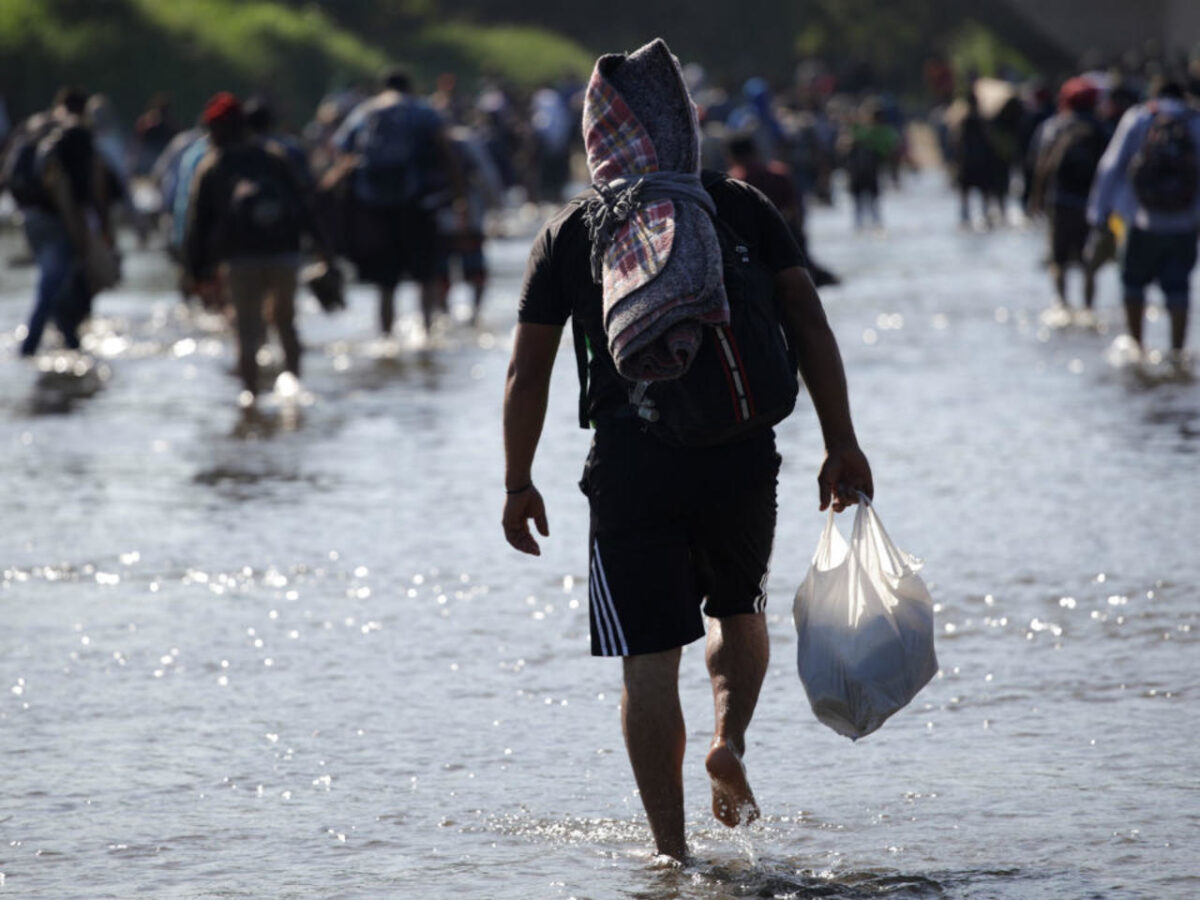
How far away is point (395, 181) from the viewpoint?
1602cm

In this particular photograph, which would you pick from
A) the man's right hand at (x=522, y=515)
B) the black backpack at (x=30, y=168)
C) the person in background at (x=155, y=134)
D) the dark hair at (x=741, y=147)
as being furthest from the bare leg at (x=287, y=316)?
the person in background at (x=155, y=134)

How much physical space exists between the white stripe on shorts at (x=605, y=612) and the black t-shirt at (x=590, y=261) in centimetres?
31

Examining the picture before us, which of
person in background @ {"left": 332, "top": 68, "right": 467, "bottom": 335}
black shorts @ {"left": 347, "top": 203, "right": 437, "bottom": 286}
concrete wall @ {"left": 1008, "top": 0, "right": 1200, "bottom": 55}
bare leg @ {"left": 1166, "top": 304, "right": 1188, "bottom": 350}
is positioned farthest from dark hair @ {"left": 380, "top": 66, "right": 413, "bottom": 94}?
concrete wall @ {"left": 1008, "top": 0, "right": 1200, "bottom": 55}

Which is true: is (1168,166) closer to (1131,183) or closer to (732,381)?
(1131,183)

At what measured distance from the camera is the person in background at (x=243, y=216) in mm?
13055

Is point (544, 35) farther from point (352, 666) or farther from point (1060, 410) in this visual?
point (352, 666)

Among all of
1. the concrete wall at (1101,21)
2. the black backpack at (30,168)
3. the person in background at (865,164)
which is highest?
the black backpack at (30,168)

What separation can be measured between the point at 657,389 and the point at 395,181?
11225 mm

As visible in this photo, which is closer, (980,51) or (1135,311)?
(1135,311)

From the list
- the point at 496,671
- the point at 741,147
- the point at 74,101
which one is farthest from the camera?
the point at 74,101

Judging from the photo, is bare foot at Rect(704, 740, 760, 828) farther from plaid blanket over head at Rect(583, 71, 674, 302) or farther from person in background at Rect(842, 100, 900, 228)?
person in background at Rect(842, 100, 900, 228)

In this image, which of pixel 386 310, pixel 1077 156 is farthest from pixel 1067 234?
pixel 386 310

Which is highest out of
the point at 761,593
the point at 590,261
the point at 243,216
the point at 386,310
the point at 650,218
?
the point at 650,218

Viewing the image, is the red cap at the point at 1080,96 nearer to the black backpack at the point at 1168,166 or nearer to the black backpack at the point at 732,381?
the black backpack at the point at 1168,166
